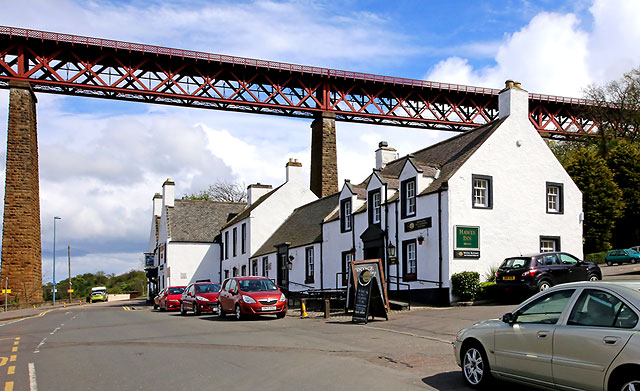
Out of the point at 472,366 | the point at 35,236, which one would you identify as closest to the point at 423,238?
the point at 472,366

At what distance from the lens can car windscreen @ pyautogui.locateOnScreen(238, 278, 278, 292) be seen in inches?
911

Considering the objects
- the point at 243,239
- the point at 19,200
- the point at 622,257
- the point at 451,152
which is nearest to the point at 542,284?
the point at 451,152

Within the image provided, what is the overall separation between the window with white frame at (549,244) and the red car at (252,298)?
36.7ft

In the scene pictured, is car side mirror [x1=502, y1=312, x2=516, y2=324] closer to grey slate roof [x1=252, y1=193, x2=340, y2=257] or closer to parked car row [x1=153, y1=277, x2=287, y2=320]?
parked car row [x1=153, y1=277, x2=287, y2=320]

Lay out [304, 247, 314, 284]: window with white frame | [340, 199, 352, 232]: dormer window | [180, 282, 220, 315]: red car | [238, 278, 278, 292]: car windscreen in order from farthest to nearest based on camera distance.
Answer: [304, 247, 314, 284]: window with white frame, [340, 199, 352, 232]: dormer window, [180, 282, 220, 315]: red car, [238, 278, 278, 292]: car windscreen

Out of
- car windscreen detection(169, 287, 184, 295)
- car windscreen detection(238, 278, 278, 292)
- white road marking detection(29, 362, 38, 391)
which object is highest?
car windscreen detection(238, 278, 278, 292)

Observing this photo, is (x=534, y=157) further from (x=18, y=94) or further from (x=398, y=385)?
(x=18, y=94)

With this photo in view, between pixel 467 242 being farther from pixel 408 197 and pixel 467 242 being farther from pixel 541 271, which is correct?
pixel 541 271

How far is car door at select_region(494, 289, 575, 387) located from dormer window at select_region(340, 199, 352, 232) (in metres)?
22.8

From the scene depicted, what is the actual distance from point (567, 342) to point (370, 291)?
40.8ft

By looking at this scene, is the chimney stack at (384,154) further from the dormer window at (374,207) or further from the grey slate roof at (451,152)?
the dormer window at (374,207)

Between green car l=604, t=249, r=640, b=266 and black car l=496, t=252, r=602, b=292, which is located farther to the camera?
green car l=604, t=249, r=640, b=266

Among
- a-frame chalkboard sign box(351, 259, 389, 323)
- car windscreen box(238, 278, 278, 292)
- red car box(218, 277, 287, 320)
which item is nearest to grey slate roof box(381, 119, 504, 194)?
a-frame chalkboard sign box(351, 259, 389, 323)

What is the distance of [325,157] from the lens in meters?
51.7
